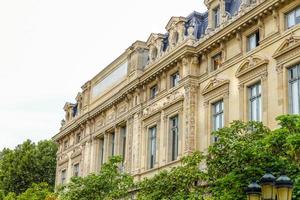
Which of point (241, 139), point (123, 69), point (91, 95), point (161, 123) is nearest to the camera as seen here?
point (241, 139)

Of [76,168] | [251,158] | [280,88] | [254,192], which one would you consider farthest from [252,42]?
[76,168]

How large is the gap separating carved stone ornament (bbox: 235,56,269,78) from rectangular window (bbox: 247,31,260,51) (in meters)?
0.57

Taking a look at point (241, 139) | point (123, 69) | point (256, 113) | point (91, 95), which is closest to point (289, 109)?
point (256, 113)

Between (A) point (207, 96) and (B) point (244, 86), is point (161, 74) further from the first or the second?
(B) point (244, 86)

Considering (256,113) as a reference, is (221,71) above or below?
above

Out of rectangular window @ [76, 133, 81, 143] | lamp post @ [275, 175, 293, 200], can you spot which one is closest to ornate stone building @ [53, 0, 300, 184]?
rectangular window @ [76, 133, 81, 143]

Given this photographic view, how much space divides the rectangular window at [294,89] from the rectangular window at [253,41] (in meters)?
2.71

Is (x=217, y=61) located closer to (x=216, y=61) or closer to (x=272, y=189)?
(x=216, y=61)

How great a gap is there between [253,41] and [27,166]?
37529 millimetres

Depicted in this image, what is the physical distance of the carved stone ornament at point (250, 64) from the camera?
82.5 feet

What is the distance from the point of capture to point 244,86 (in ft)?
86.5

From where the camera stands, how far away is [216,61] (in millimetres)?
28922

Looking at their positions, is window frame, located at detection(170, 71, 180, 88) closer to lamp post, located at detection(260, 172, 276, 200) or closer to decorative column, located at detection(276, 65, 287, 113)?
decorative column, located at detection(276, 65, 287, 113)

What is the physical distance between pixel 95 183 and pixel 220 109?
22.5 feet
